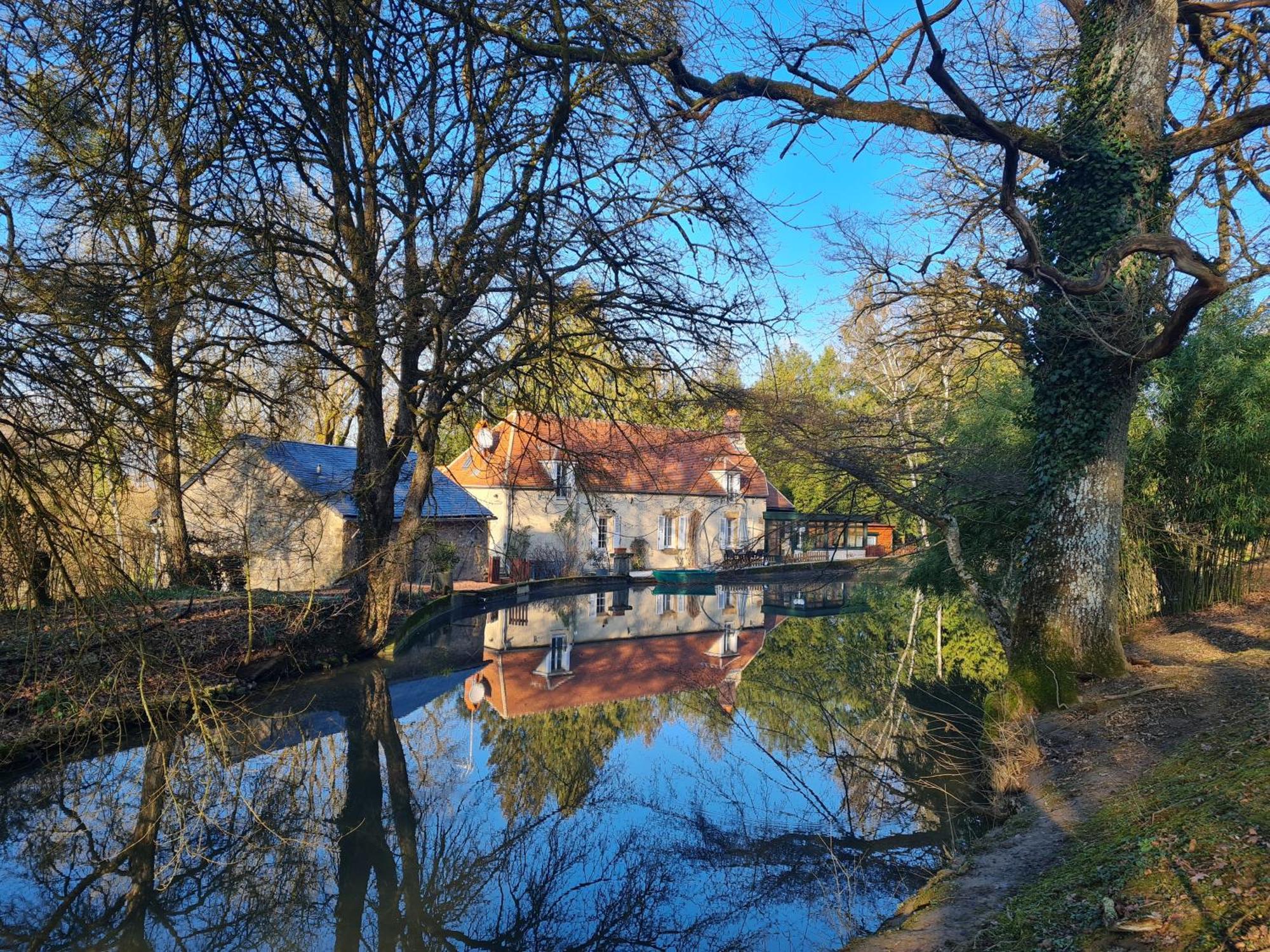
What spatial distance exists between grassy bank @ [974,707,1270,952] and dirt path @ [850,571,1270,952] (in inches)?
9.3

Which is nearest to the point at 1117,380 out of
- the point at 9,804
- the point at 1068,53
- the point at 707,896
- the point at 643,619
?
the point at 1068,53

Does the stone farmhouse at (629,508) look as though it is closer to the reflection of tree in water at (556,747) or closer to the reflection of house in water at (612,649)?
the reflection of house in water at (612,649)

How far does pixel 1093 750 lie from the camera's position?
5965 millimetres

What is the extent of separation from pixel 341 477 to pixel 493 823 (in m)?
13.3

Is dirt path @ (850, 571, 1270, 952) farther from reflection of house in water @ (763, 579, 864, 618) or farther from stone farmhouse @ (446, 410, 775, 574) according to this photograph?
stone farmhouse @ (446, 410, 775, 574)

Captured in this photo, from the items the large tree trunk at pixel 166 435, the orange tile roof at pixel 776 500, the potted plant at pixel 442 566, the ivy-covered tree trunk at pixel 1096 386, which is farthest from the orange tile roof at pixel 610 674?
the orange tile roof at pixel 776 500

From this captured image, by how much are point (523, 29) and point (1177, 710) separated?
679 cm

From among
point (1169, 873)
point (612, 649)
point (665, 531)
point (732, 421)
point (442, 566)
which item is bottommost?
point (612, 649)

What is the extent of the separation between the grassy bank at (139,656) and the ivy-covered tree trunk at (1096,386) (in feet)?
23.1

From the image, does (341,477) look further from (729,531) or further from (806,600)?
(729,531)

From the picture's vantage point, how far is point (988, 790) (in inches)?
275

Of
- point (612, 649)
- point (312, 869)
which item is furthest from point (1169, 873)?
point (612, 649)

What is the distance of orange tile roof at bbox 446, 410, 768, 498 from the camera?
9086 millimetres

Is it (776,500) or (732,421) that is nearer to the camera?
(732,421)
